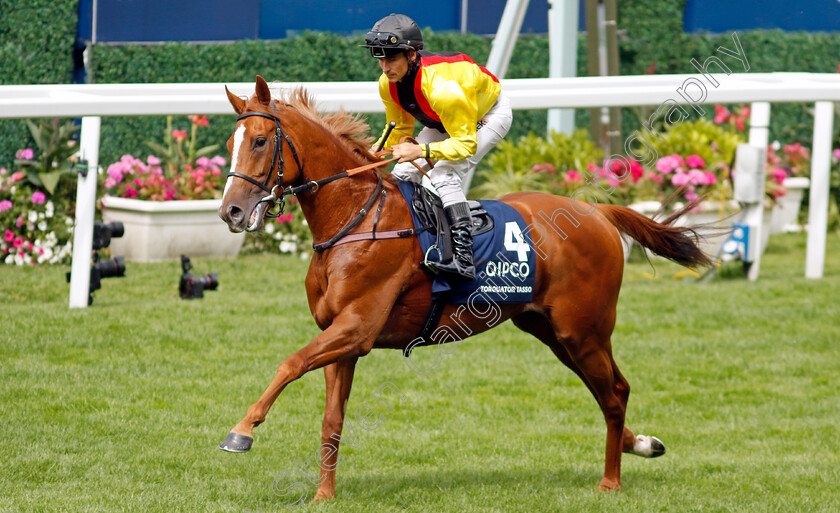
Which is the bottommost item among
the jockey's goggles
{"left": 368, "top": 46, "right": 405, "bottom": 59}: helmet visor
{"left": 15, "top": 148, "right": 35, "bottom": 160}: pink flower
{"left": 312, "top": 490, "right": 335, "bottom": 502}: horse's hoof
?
{"left": 312, "top": 490, "right": 335, "bottom": 502}: horse's hoof

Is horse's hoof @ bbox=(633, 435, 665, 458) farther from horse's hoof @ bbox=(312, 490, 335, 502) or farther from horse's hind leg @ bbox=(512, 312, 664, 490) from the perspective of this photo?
horse's hoof @ bbox=(312, 490, 335, 502)

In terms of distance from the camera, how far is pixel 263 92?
4219 mm

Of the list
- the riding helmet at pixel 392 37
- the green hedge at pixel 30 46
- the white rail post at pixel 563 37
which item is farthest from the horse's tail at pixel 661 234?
the green hedge at pixel 30 46

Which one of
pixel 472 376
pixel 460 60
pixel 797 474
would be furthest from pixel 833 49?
pixel 460 60

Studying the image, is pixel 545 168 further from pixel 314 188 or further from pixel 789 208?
pixel 314 188

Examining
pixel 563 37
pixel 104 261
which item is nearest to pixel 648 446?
pixel 104 261

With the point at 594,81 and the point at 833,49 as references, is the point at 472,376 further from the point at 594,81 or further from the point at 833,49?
the point at 833,49

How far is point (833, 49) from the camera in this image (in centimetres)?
1480

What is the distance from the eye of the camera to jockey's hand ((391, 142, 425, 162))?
177 inches

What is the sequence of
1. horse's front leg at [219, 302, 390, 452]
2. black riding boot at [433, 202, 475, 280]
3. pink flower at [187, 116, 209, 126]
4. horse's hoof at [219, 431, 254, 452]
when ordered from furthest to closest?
pink flower at [187, 116, 209, 126] → black riding boot at [433, 202, 475, 280] → horse's front leg at [219, 302, 390, 452] → horse's hoof at [219, 431, 254, 452]

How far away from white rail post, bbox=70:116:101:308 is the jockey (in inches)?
154

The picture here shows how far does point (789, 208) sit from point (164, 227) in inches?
301

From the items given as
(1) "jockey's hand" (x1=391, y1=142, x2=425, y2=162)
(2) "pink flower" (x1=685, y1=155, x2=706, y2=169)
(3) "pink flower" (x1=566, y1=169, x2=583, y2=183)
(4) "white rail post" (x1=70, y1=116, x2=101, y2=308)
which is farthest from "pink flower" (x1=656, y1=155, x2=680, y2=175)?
(1) "jockey's hand" (x1=391, y1=142, x2=425, y2=162)

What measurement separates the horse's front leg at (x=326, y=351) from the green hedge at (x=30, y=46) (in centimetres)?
730
